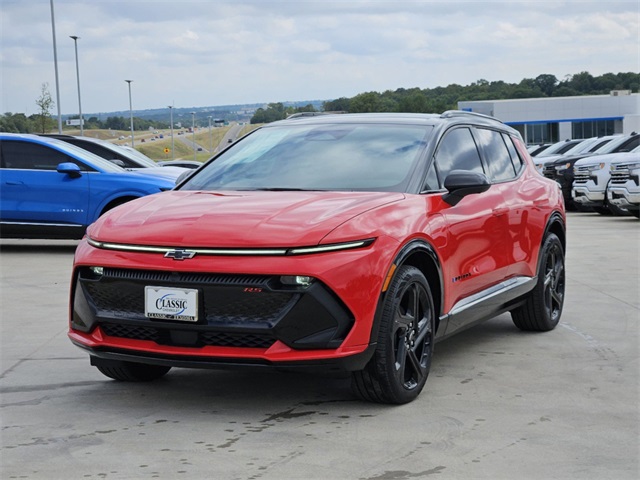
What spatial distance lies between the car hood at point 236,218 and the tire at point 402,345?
0.47 meters

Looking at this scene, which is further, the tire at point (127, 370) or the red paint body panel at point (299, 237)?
the tire at point (127, 370)

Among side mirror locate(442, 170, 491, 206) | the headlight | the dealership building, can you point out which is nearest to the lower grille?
side mirror locate(442, 170, 491, 206)

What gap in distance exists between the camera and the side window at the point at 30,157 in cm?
1413

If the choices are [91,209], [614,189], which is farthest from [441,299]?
[614,189]

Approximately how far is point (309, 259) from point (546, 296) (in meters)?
3.45

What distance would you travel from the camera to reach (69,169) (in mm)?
13773

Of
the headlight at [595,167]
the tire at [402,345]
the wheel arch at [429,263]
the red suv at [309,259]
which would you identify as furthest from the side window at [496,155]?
the headlight at [595,167]

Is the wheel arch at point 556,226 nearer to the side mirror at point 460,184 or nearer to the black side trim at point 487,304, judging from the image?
the black side trim at point 487,304

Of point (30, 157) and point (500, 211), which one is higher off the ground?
point (30, 157)

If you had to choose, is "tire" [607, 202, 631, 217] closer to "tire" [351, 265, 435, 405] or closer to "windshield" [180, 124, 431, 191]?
"windshield" [180, 124, 431, 191]

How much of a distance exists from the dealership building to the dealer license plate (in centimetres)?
9199

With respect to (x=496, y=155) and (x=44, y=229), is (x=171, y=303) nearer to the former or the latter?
(x=496, y=155)

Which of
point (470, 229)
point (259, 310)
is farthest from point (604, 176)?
point (259, 310)

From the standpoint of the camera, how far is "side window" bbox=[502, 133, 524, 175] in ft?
25.4
